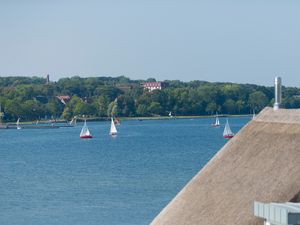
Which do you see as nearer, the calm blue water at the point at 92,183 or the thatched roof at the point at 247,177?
the thatched roof at the point at 247,177

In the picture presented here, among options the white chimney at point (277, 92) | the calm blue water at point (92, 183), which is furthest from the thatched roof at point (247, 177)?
the calm blue water at point (92, 183)

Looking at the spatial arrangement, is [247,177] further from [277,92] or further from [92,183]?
[92,183]

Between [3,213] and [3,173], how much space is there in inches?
1150

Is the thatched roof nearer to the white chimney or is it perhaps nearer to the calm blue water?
the white chimney

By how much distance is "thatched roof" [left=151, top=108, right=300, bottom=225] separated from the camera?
11.6 metres

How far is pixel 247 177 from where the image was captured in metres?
12.2

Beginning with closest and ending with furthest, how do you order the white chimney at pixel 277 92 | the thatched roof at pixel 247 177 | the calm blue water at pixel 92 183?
the thatched roof at pixel 247 177
the white chimney at pixel 277 92
the calm blue water at pixel 92 183

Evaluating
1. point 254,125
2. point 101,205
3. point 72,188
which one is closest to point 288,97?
point 72,188

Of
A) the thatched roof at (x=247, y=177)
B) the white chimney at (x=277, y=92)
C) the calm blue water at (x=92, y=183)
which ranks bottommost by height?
the calm blue water at (x=92, y=183)

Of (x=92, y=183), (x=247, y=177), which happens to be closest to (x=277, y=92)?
(x=247, y=177)

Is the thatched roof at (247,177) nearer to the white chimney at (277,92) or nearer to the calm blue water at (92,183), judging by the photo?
the white chimney at (277,92)

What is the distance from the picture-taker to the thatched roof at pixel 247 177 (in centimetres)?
1156

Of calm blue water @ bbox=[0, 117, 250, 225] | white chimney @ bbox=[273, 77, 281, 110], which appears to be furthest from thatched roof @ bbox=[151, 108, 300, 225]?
calm blue water @ bbox=[0, 117, 250, 225]

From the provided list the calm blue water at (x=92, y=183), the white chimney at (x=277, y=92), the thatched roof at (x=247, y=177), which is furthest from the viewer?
the calm blue water at (x=92, y=183)
